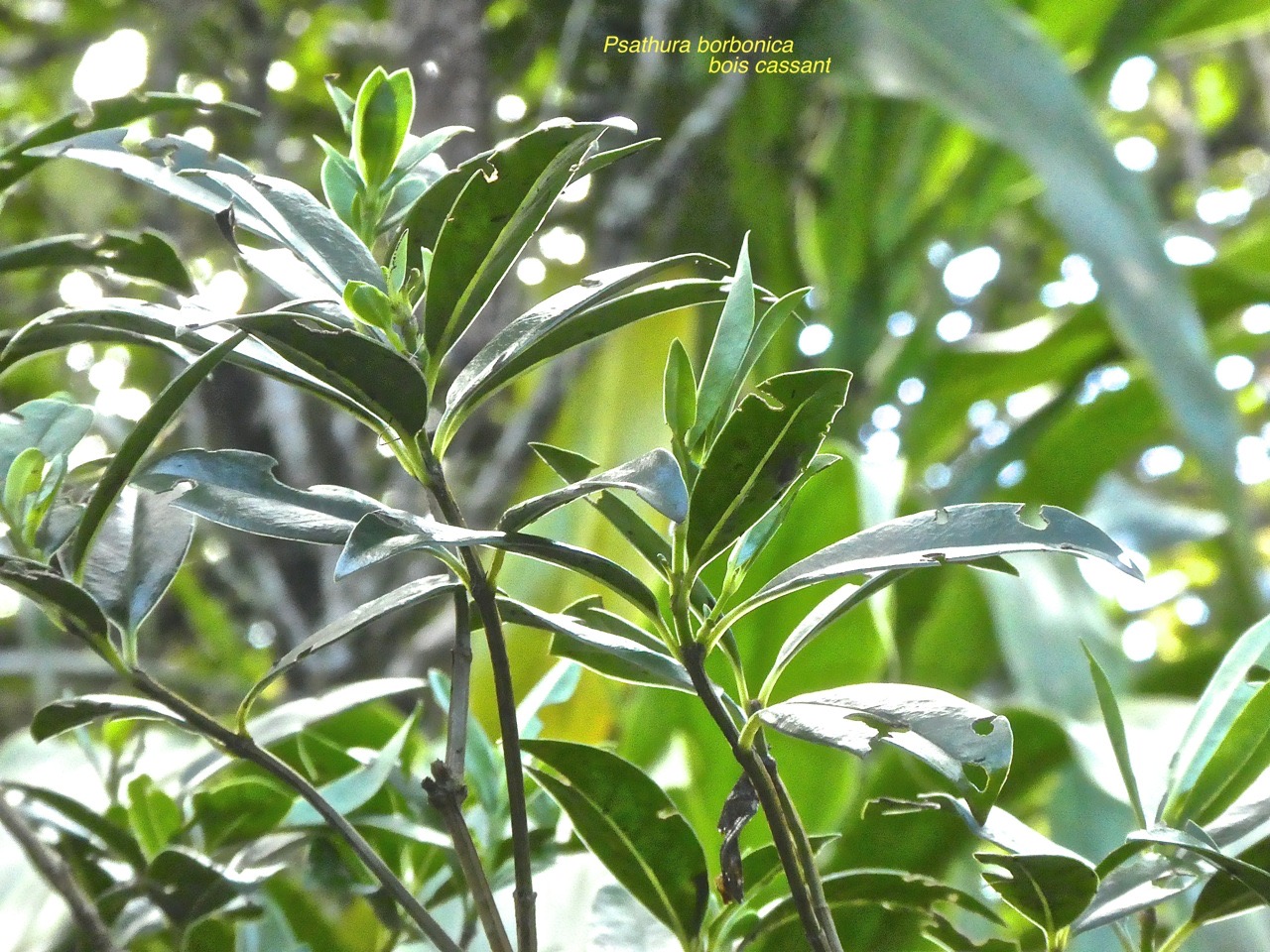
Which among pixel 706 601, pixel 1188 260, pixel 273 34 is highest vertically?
pixel 273 34

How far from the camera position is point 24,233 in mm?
1054

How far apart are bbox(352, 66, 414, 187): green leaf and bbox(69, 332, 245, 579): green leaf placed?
58 mm

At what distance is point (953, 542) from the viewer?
0.58 ft

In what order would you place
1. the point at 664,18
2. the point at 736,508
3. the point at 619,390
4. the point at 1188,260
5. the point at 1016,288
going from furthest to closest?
the point at 1016,288 → the point at 1188,260 → the point at 619,390 → the point at 664,18 → the point at 736,508

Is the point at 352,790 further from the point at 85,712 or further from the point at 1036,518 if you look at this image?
the point at 1036,518

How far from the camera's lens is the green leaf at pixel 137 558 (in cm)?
22

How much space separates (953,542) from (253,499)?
0.38 feet

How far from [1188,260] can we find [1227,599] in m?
0.26

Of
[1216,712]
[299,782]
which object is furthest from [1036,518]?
[299,782]

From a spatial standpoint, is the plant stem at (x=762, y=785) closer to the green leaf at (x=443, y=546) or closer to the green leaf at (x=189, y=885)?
the green leaf at (x=443, y=546)

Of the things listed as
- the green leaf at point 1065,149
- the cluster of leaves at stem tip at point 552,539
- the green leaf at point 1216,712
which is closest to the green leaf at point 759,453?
the cluster of leaves at stem tip at point 552,539

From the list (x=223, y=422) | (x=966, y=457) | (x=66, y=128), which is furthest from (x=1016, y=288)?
(x=66, y=128)

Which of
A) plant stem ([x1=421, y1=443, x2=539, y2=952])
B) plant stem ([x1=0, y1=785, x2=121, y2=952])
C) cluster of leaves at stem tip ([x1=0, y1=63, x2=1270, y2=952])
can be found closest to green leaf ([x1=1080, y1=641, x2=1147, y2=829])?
cluster of leaves at stem tip ([x1=0, y1=63, x2=1270, y2=952])

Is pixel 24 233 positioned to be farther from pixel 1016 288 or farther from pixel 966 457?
pixel 1016 288
